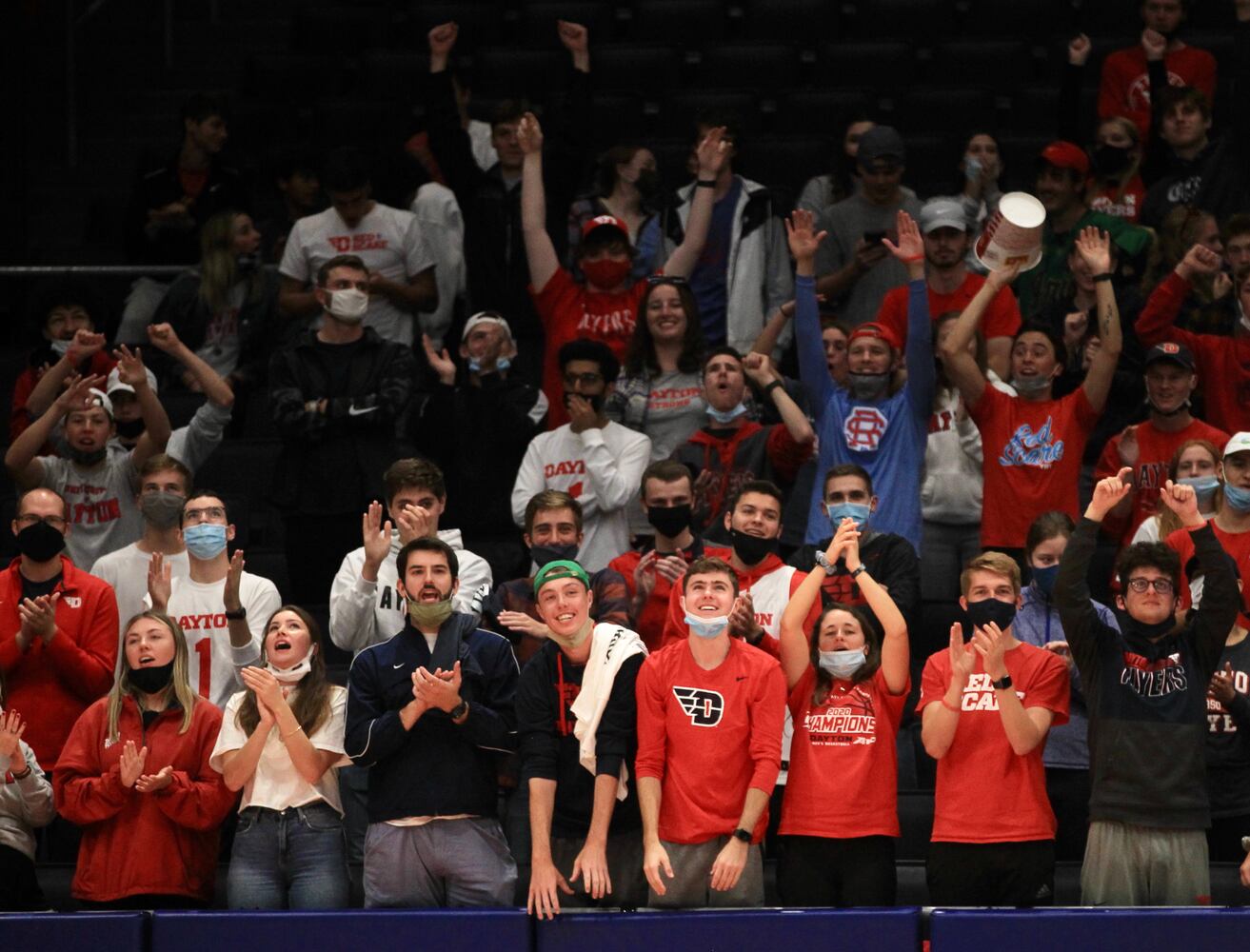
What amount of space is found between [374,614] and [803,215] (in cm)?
271

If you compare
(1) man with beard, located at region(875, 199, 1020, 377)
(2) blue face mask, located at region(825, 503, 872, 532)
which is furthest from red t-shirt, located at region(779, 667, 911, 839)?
(1) man with beard, located at region(875, 199, 1020, 377)

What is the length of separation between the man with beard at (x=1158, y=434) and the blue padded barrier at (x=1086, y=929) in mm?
2364

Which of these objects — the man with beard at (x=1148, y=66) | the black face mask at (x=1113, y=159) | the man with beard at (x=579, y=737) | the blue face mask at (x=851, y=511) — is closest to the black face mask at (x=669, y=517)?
the blue face mask at (x=851, y=511)

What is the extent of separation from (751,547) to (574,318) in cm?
249

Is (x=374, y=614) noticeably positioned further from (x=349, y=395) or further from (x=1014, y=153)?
(x=1014, y=153)

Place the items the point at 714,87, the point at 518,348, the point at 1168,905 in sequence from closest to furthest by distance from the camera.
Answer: the point at 1168,905
the point at 518,348
the point at 714,87

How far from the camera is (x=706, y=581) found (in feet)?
21.6

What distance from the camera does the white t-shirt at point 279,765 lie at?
21.9 feet

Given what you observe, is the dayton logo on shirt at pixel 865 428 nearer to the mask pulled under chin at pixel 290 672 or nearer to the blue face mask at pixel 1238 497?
the blue face mask at pixel 1238 497

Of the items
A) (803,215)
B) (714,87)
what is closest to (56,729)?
(803,215)

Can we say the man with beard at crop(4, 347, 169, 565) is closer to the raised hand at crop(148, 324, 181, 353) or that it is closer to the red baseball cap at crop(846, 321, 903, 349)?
the raised hand at crop(148, 324, 181, 353)

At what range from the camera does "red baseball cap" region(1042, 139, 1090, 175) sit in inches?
381

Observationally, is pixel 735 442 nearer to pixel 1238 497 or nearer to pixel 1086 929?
pixel 1238 497

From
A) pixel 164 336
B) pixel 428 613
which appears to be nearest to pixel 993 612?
pixel 428 613
